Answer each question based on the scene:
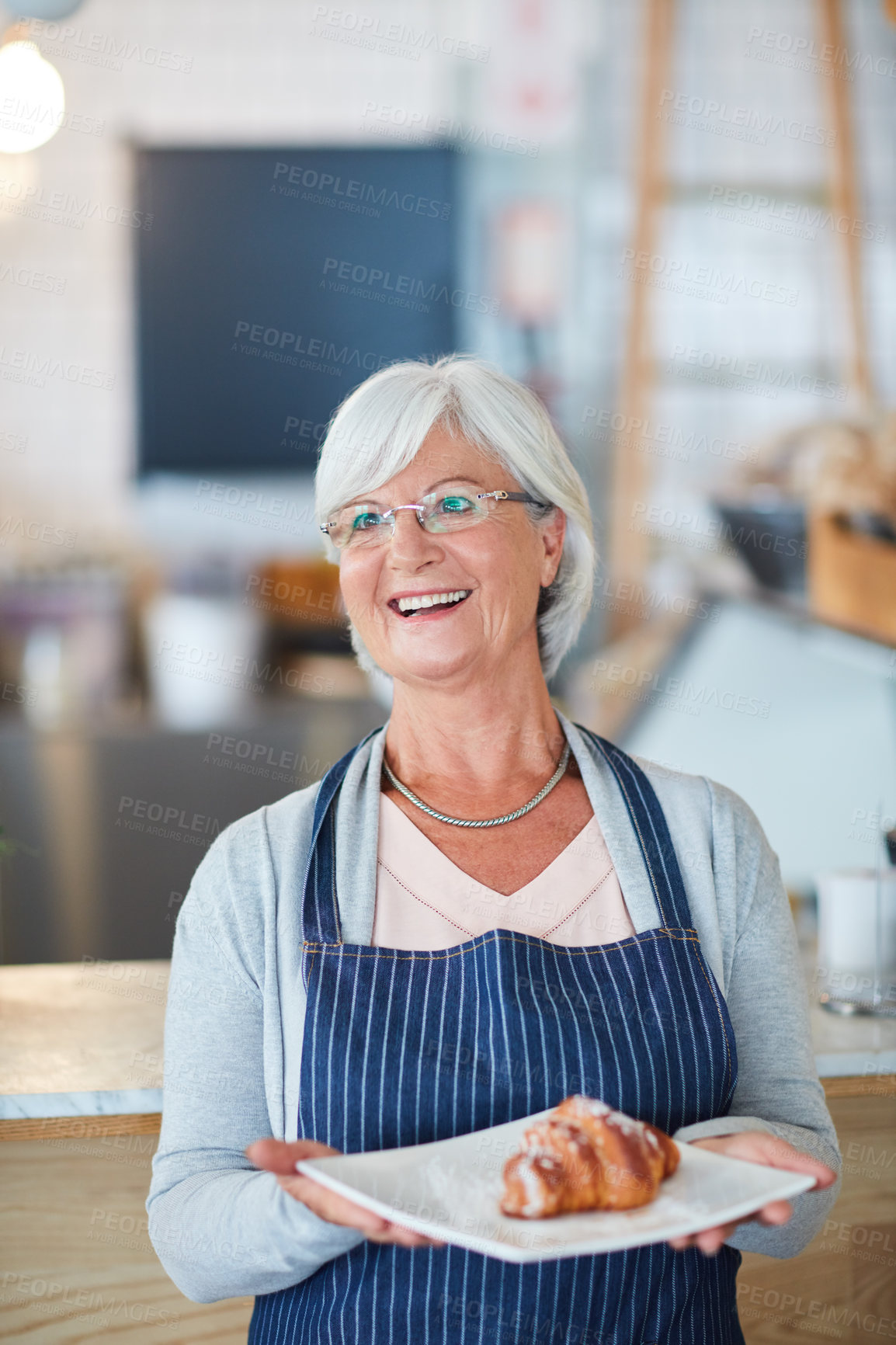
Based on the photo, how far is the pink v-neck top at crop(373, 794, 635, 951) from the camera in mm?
1161

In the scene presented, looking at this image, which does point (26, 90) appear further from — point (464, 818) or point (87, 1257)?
point (87, 1257)

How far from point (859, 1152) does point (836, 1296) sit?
0.16 metres

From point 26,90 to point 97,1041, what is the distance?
164 centimetres

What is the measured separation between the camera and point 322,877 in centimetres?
116

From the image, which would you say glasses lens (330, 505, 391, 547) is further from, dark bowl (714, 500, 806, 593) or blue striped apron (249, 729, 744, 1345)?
dark bowl (714, 500, 806, 593)

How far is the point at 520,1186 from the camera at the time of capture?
88 centimetres

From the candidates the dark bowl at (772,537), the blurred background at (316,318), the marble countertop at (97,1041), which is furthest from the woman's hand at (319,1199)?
the blurred background at (316,318)

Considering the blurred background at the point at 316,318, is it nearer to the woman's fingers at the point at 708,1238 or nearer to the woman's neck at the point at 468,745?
the woman's neck at the point at 468,745

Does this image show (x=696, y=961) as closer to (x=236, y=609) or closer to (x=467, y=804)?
(x=467, y=804)

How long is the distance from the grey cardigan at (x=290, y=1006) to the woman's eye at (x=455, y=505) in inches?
9.7

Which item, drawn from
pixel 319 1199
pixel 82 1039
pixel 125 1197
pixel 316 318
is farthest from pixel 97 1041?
pixel 316 318

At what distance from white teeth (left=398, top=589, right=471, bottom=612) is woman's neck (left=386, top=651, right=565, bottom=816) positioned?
8cm

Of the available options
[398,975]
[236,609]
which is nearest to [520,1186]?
[398,975]

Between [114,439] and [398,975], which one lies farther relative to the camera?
[114,439]
